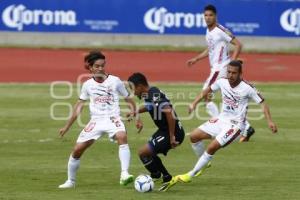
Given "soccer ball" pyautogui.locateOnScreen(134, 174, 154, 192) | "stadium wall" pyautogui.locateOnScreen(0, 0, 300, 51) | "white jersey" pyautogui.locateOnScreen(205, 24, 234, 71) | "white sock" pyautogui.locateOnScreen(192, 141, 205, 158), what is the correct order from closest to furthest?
"soccer ball" pyautogui.locateOnScreen(134, 174, 154, 192), "white sock" pyautogui.locateOnScreen(192, 141, 205, 158), "white jersey" pyautogui.locateOnScreen(205, 24, 234, 71), "stadium wall" pyautogui.locateOnScreen(0, 0, 300, 51)

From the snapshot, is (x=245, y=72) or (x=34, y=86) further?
(x=245, y=72)

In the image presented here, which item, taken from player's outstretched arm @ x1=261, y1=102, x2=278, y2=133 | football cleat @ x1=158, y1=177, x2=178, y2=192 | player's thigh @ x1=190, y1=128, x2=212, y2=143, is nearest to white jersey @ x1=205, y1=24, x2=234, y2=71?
player's thigh @ x1=190, y1=128, x2=212, y2=143

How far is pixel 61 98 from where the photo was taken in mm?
25859

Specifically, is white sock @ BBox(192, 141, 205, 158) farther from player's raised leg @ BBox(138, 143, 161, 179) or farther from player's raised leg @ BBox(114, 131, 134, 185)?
player's raised leg @ BBox(114, 131, 134, 185)

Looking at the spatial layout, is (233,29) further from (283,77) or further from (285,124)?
(285,124)

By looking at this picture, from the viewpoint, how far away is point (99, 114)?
14328mm

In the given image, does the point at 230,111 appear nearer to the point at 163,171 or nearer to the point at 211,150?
the point at 211,150

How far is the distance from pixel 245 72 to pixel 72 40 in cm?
920

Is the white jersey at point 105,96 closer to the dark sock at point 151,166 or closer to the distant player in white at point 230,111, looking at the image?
the dark sock at point 151,166

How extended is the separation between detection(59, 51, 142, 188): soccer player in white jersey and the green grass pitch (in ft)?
1.61

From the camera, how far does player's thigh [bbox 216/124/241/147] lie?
14.3 m

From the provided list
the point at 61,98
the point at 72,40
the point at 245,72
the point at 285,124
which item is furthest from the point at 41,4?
the point at 285,124

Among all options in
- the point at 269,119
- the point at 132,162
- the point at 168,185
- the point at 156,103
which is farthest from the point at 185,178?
the point at 132,162

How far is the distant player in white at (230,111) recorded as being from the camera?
14.3 metres
